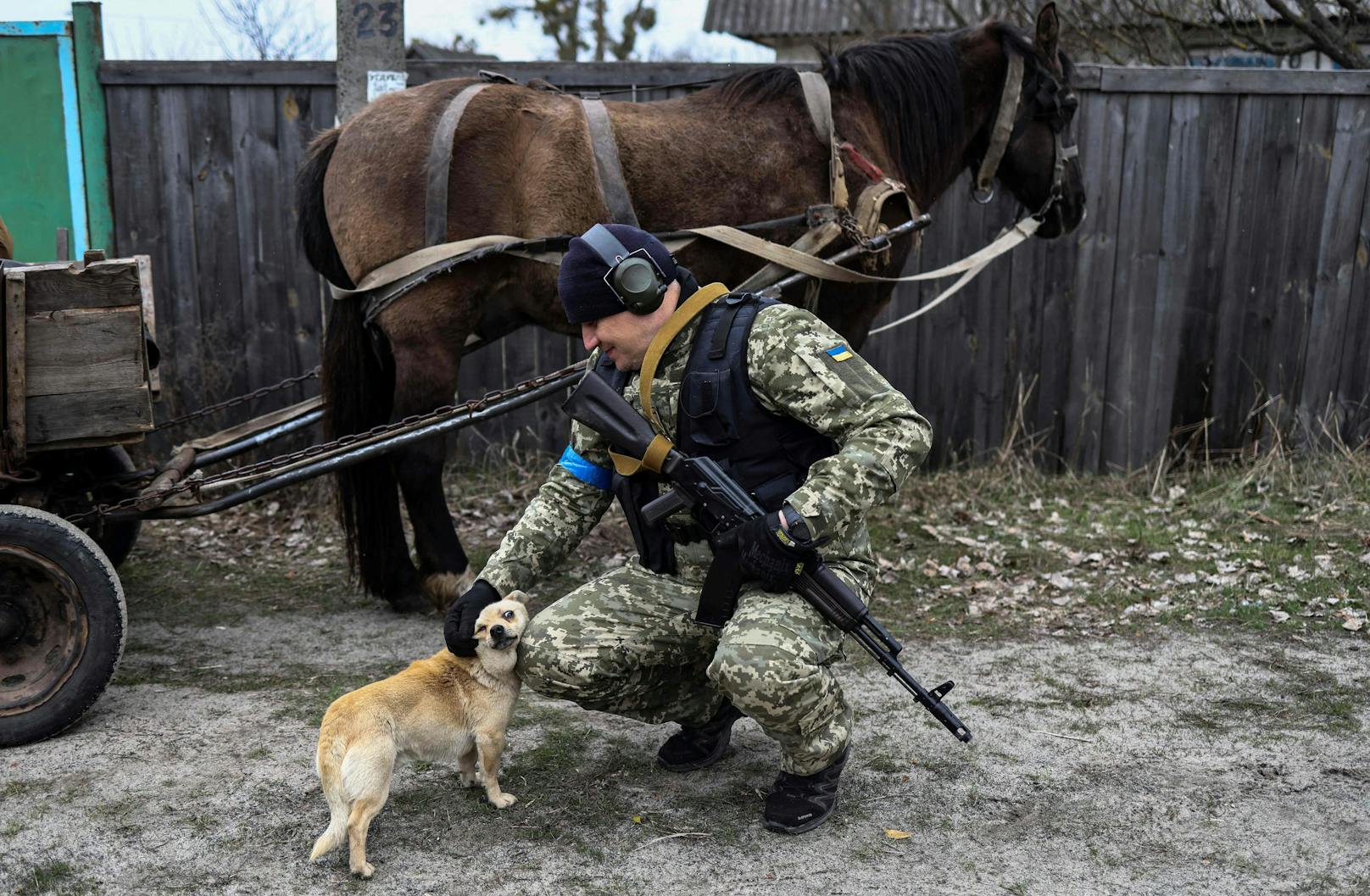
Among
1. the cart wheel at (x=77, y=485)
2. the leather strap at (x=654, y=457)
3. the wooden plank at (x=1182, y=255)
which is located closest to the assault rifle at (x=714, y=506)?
the leather strap at (x=654, y=457)

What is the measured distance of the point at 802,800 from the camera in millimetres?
2996

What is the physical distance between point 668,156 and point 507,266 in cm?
77

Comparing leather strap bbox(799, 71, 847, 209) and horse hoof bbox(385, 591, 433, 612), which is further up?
leather strap bbox(799, 71, 847, 209)

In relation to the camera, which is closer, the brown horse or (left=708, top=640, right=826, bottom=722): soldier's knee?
(left=708, top=640, right=826, bottom=722): soldier's knee

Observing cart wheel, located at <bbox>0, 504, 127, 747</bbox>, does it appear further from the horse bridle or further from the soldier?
the horse bridle

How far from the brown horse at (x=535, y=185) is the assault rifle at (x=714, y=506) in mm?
1425

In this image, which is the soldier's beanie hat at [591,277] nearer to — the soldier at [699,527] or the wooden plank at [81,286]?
the soldier at [699,527]

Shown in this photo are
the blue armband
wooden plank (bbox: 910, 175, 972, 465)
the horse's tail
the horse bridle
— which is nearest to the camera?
the blue armband

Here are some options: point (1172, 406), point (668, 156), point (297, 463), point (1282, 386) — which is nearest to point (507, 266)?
point (668, 156)

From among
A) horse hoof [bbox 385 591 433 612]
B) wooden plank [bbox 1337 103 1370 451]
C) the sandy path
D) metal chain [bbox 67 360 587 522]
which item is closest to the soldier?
the sandy path

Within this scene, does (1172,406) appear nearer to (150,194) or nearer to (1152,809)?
(1152,809)

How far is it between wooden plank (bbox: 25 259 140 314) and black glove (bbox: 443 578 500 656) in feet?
5.29

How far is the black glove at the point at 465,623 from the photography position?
2.96 metres

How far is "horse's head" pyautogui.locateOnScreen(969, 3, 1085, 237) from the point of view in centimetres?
495
